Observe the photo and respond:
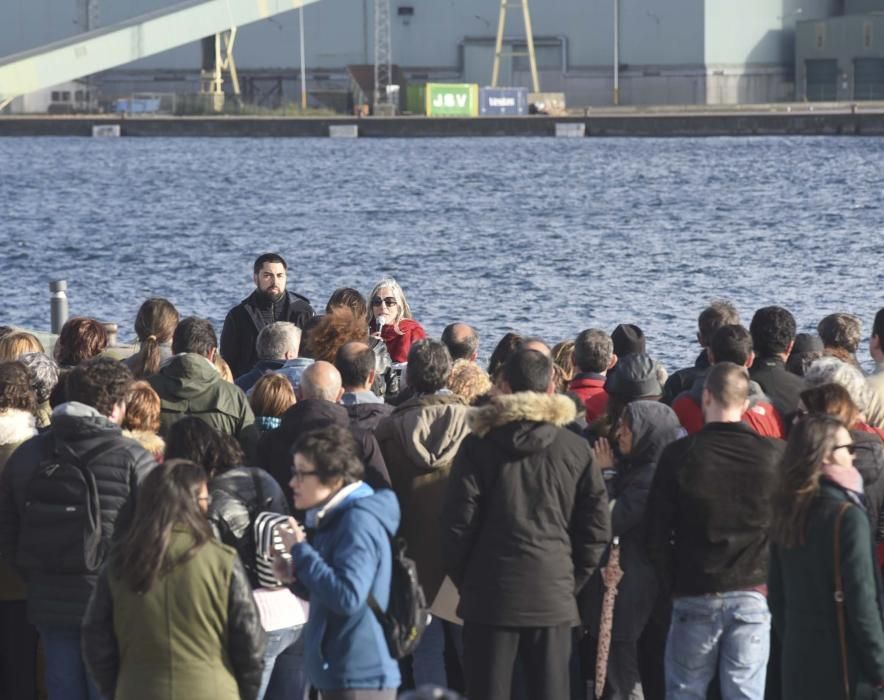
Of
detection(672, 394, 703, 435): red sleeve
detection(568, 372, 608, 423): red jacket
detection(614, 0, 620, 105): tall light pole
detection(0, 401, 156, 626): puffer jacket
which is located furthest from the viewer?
detection(614, 0, 620, 105): tall light pole

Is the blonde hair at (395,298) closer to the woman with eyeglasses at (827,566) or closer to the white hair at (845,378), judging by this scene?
the white hair at (845,378)

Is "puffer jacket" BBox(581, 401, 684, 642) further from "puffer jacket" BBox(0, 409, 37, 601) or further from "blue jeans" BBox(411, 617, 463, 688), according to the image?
"puffer jacket" BBox(0, 409, 37, 601)

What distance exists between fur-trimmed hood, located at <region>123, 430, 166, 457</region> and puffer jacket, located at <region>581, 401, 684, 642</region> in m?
1.55

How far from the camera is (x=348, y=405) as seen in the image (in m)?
6.28

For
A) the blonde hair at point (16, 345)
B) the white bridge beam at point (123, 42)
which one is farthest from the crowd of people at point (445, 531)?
the white bridge beam at point (123, 42)

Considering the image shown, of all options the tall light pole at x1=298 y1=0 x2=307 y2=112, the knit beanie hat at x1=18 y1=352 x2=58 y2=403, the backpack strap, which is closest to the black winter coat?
the knit beanie hat at x1=18 y1=352 x2=58 y2=403

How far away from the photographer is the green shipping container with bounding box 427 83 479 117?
87312 millimetres

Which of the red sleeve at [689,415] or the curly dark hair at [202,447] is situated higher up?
the curly dark hair at [202,447]

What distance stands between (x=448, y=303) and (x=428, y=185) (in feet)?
106

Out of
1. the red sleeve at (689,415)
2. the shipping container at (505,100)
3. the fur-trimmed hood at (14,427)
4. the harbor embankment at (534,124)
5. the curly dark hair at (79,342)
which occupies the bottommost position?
the red sleeve at (689,415)

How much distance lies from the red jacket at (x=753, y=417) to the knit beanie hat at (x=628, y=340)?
1448 millimetres

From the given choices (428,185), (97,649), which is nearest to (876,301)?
(97,649)

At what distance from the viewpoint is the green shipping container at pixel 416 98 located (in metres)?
88.0

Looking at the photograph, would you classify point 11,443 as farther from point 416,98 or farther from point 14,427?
point 416,98
